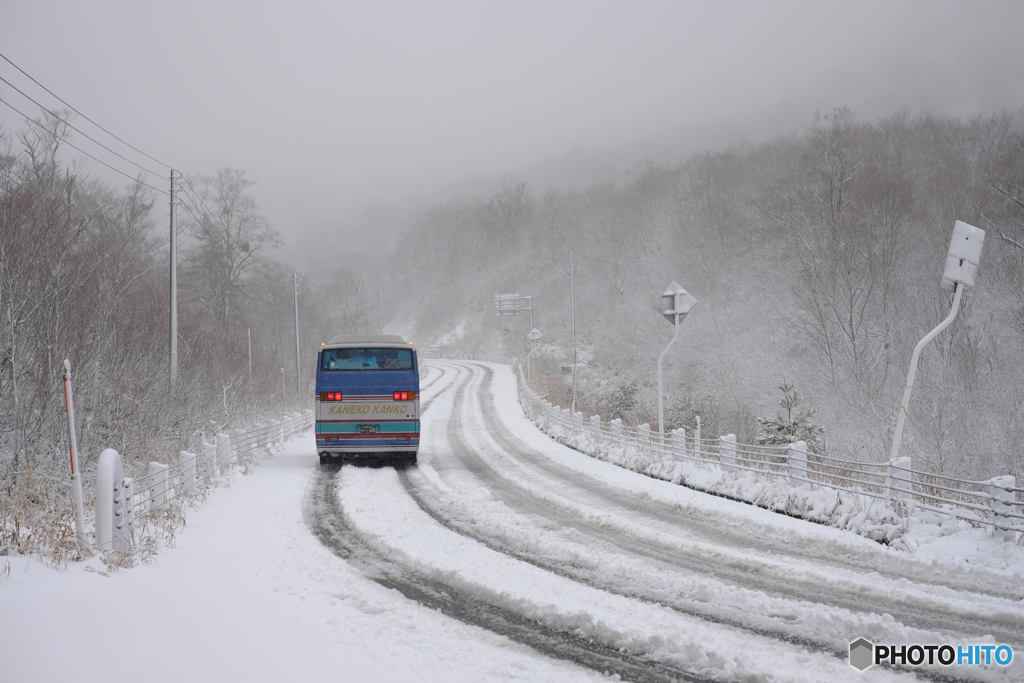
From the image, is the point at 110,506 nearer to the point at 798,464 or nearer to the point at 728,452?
the point at 798,464

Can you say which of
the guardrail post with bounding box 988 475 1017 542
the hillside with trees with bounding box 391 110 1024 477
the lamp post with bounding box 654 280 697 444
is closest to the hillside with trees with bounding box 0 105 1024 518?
the hillside with trees with bounding box 391 110 1024 477

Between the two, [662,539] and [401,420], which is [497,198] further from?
[662,539]

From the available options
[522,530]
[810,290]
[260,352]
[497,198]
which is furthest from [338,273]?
[522,530]

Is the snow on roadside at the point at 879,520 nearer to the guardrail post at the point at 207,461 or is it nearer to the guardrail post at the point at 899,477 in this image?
the guardrail post at the point at 899,477

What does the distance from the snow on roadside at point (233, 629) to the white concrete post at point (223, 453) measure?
7.45m

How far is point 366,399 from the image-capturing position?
16.4m

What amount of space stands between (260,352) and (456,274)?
68468mm

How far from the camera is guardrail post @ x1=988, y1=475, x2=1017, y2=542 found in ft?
24.5

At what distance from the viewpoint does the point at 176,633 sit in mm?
5375

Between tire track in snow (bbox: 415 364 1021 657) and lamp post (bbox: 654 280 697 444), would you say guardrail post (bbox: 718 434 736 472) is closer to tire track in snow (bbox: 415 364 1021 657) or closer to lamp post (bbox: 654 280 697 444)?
lamp post (bbox: 654 280 697 444)

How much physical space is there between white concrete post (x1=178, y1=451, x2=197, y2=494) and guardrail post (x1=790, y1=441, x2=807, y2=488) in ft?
36.4

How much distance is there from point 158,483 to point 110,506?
3481 mm

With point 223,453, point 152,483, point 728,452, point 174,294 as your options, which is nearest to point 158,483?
point 152,483

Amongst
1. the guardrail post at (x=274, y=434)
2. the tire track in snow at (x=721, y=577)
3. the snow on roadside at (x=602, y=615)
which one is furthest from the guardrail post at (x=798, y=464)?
the guardrail post at (x=274, y=434)
